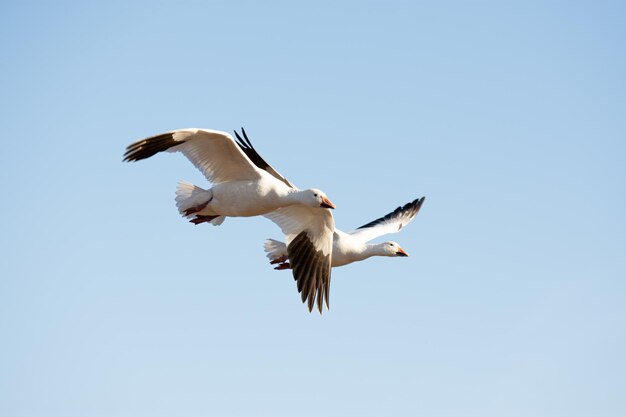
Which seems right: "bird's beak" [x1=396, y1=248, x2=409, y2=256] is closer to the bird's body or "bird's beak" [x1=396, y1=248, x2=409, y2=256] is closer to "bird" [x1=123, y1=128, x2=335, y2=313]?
"bird" [x1=123, y1=128, x2=335, y2=313]

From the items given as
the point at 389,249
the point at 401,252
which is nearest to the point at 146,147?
the point at 389,249

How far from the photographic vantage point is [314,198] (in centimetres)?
1480

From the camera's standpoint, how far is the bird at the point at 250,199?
546 inches

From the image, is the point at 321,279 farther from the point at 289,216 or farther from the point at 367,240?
the point at 367,240

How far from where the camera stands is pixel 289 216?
15641 mm

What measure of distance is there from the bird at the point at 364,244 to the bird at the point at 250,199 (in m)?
0.87

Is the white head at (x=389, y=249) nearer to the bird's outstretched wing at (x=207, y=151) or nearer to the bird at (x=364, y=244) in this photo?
the bird at (x=364, y=244)

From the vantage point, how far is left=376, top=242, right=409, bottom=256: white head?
17812 mm

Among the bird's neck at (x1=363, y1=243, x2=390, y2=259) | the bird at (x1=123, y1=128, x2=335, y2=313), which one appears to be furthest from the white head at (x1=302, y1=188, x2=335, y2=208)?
the bird's neck at (x1=363, y1=243, x2=390, y2=259)

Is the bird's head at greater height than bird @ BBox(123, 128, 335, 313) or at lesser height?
greater

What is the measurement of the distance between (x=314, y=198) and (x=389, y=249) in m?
3.60

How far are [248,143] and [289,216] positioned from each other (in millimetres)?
1310

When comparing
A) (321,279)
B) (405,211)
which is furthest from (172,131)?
(405,211)

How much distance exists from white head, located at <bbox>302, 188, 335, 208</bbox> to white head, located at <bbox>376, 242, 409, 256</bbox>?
3095mm
